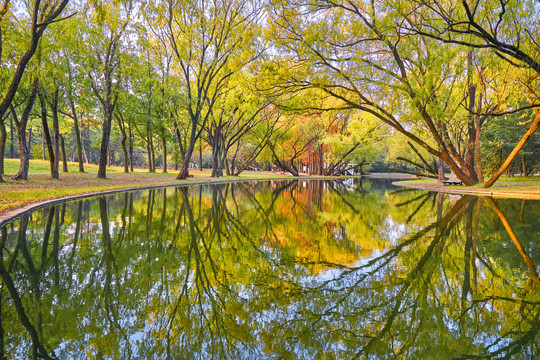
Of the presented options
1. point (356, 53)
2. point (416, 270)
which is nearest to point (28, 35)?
point (356, 53)

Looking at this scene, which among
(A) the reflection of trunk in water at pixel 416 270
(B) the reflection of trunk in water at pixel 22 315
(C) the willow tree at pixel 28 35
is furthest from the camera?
(C) the willow tree at pixel 28 35

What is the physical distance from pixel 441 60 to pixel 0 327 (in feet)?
55.5

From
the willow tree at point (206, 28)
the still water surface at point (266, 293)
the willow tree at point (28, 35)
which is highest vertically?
the willow tree at point (206, 28)

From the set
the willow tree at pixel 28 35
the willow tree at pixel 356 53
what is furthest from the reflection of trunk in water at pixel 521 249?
the willow tree at pixel 28 35

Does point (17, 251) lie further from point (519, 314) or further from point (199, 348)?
point (519, 314)

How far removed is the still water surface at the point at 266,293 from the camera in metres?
2.57

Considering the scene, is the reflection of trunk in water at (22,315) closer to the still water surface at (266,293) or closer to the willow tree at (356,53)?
the still water surface at (266,293)

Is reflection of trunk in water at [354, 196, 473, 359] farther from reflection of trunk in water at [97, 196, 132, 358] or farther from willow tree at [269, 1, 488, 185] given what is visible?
willow tree at [269, 1, 488, 185]

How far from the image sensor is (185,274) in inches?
163

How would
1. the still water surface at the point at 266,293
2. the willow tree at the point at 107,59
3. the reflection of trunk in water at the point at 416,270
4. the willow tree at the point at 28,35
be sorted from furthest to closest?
the willow tree at the point at 107,59 < the willow tree at the point at 28,35 < the reflection of trunk in water at the point at 416,270 < the still water surface at the point at 266,293

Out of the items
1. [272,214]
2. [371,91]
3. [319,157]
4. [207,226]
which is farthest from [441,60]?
[319,157]

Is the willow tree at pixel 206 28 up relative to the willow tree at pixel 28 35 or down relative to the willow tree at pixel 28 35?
up

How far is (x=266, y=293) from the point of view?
358cm

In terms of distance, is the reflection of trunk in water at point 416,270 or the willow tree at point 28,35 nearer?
the reflection of trunk in water at point 416,270
